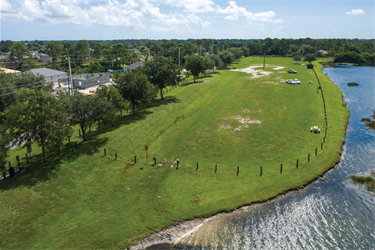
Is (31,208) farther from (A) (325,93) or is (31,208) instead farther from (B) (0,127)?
(A) (325,93)

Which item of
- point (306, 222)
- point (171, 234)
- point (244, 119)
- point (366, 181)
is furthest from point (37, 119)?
point (366, 181)

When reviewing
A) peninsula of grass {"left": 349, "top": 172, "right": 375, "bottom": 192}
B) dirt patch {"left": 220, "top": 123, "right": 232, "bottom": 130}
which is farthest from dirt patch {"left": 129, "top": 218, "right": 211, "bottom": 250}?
dirt patch {"left": 220, "top": 123, "right": 232, "bottom": 130}

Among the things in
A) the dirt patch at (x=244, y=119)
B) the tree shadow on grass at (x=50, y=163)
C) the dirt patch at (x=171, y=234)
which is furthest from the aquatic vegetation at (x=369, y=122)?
the tree shadow on grass at (x=50, y=163)

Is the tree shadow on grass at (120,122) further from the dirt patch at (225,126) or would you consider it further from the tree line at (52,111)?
the dirt patch at (225,126)

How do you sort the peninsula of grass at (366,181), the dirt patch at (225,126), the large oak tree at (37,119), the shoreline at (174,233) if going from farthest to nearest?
the dirt patch at (225,126) → the peninsula of grass at (366,181) → the large oak tree at (37,119) → the shoreline at (174,233)

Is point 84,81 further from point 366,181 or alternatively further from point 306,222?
point 366,181

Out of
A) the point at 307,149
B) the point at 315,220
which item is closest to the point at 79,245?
the point at 315,220
